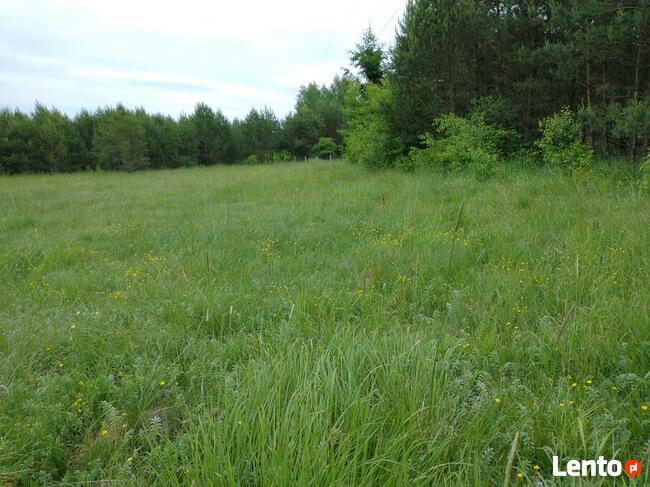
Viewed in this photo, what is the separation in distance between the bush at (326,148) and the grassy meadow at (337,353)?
35.1m

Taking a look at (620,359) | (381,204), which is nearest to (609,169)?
(381,204)

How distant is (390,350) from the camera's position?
2514 millimetres

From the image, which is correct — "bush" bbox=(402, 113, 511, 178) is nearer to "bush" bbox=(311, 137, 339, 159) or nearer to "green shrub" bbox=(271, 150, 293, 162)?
"bush" bbox=(311, 137, 339, 159)

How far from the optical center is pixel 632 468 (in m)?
1.67

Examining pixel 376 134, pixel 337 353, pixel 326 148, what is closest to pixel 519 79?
pixel 376 134

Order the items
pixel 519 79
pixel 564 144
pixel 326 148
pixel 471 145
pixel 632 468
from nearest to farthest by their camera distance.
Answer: pixel 632 468, pixel 564 144, pixel 471 145, pixel 519 79, pixel 326 148

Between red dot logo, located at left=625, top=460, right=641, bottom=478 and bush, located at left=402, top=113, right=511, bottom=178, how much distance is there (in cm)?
992

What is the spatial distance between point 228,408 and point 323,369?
538 mm

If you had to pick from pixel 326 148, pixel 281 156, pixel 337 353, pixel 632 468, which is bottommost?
pixel 632 468

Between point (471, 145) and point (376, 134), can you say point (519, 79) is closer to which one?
point (471, 145)

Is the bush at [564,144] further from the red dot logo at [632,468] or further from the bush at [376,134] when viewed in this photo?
the red dot logo at [632,468]

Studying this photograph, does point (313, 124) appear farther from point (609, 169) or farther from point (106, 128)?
point (609, 169)

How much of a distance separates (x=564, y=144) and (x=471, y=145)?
7.97ft

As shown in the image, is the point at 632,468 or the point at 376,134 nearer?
the point at 632,468
